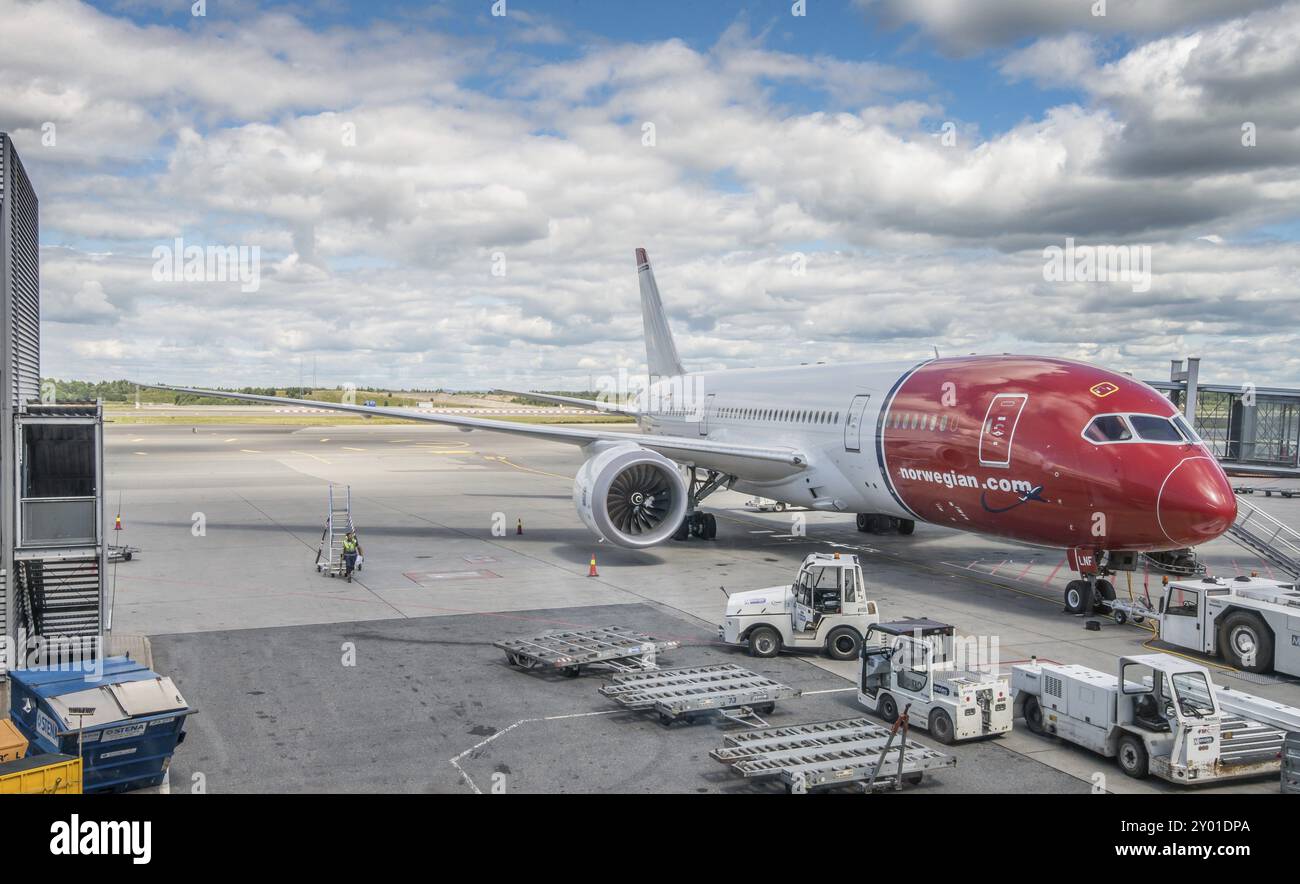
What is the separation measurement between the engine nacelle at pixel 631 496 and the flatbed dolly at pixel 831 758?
1290cm

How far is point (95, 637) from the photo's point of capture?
17.1m

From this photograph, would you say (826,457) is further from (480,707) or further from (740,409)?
(480,707)

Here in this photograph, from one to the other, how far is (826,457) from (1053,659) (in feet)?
33.0

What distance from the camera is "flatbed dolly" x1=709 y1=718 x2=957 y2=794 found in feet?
36.0

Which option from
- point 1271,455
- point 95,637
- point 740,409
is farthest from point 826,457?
point 1271,455

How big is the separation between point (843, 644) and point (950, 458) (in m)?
6.24

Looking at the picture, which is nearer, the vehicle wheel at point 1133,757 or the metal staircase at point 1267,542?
the vehicle wheel at point 1133,757

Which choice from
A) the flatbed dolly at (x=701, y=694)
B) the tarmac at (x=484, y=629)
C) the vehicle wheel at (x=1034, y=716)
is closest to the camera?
the tarmac at (x=484, y=629)

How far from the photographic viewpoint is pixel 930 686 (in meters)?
13.2

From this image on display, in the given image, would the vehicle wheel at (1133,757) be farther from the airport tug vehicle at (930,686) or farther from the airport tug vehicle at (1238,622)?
the airport tug vehicle at (1238,622)

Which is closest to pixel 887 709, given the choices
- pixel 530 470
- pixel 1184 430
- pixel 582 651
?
pixel 582 651

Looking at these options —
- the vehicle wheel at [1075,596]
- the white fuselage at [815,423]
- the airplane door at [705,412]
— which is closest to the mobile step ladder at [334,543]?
the white fuselage at [815,423]

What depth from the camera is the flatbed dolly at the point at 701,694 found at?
44.8 ft

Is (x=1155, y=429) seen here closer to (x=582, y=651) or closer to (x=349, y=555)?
(x=582, y=651)
